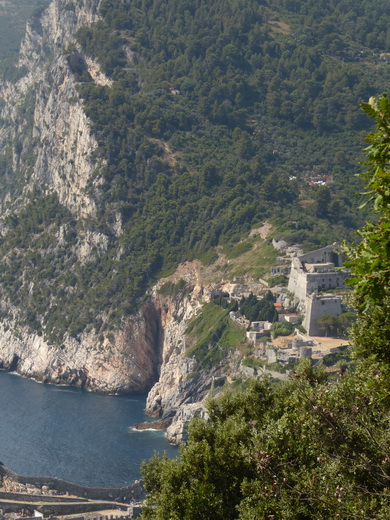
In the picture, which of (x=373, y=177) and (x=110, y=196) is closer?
(x=373, y=177)

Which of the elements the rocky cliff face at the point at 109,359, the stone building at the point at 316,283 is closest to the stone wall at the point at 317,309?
the stone building at the point at 316,283

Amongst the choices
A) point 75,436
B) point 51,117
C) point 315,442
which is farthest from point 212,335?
point 315,442

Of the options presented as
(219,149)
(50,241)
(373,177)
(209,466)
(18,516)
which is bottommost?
(18,516)

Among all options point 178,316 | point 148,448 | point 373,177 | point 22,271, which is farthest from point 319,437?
point 22,271

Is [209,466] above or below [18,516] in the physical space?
above

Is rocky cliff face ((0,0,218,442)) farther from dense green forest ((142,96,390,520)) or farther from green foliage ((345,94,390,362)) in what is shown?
green foliage ((345,94,390,362))

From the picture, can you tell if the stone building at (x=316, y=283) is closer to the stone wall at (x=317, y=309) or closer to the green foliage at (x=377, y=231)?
the stone wall at (x=317, y=309)

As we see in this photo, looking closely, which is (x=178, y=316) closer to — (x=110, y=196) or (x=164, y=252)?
(x=164, y=252)
